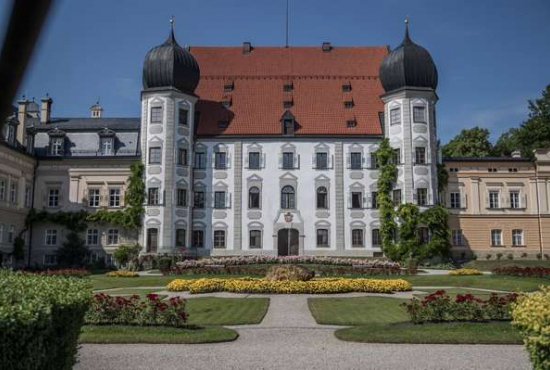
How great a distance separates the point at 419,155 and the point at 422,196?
9.72 ft

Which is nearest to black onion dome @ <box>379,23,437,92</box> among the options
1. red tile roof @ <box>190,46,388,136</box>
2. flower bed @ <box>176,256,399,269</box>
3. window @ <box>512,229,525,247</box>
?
red tile roof @ <box>190,46,388,136</box>

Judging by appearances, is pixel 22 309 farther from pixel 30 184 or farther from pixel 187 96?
pixel 30 184

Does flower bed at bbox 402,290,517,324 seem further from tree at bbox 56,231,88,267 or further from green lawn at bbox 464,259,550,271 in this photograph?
tree at bbox 56,231,88,267

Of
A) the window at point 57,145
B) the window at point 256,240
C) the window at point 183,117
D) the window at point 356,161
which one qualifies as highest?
the window at point 183,117

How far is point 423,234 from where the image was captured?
40.4 m

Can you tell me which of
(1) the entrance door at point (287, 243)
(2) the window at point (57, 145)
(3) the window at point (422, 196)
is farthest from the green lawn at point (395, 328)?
(2) the window at point (57, 145)

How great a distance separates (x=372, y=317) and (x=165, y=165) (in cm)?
2766

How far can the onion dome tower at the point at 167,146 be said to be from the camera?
41375 millimetres

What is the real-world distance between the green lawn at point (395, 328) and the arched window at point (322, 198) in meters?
24.5

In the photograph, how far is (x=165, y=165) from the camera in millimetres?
42094

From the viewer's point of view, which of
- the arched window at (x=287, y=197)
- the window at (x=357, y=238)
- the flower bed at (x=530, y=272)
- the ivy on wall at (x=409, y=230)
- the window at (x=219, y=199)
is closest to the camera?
the flower bed at (x=530, y=272)

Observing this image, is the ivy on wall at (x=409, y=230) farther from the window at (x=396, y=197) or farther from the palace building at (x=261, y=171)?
the palace building at (x=261, y=171)

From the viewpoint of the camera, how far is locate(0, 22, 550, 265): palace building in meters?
42.2


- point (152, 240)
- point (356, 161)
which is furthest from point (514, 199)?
point (152, 240)
